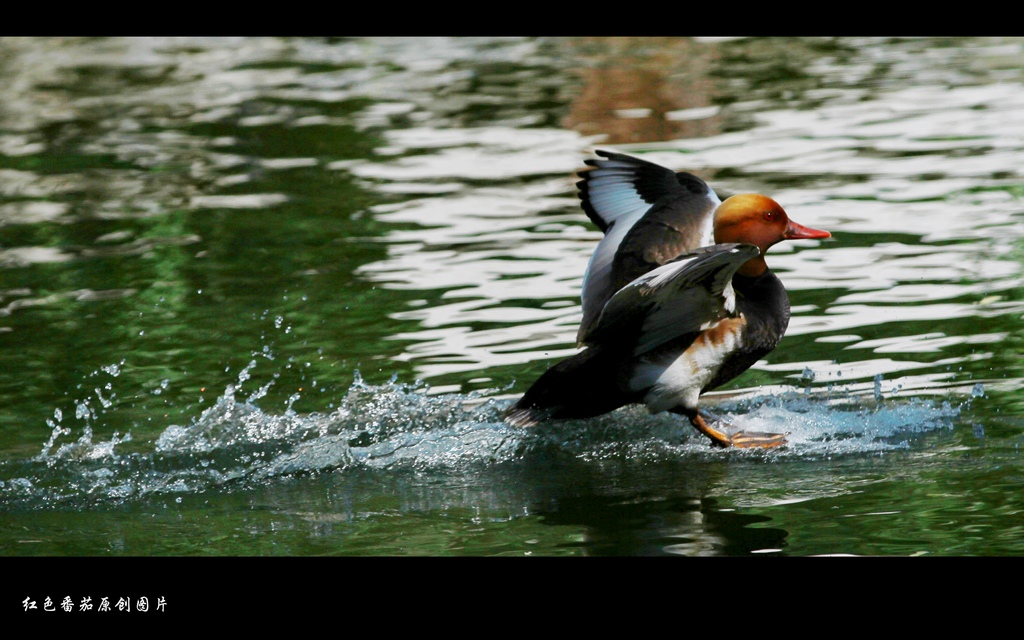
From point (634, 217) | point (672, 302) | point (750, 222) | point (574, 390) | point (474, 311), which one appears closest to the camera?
point (672, 302)

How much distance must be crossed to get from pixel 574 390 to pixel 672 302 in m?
0.62

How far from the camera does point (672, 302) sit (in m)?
5.95

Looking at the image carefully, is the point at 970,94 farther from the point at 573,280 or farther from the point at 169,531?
the point at 169,531

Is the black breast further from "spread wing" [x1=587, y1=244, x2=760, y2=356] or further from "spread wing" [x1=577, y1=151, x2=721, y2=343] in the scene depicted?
"spread wing" [x1=577, y1=151, x2=721, y2=343]

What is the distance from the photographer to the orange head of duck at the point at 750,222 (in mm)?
6320

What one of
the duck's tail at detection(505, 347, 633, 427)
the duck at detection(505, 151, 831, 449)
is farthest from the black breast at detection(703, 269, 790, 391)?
the duck's tail at detection(505, 347, 633, 427)

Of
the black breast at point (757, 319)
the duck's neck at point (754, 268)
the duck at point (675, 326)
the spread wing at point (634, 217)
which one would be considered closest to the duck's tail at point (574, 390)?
the duck at point (675, 326)

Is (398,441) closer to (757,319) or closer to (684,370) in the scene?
(684,370)

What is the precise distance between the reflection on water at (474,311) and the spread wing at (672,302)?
1.89 ft

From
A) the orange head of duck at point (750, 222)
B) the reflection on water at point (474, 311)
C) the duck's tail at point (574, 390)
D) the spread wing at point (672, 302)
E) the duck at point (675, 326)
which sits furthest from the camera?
the orange head of duck at point (750, 222)

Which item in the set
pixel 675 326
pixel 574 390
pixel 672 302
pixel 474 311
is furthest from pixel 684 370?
pixel 474 311

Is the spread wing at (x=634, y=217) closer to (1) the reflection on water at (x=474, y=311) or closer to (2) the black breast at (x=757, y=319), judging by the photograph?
(2) the black breast at (x=757, y=319)

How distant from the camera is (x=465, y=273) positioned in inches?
351
